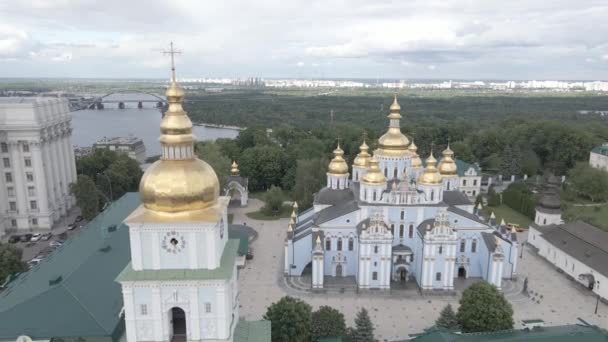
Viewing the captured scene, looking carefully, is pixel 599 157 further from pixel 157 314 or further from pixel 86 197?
pixel 157 314

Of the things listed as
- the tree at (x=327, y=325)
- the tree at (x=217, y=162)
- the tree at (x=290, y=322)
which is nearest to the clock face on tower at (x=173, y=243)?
the tree at (x=290, y=322)

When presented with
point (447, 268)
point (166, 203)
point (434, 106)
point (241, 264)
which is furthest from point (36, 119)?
point (434, 106)

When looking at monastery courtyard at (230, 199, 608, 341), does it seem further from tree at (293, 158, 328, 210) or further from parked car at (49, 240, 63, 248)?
parked car at (49, 240, 63, 248)

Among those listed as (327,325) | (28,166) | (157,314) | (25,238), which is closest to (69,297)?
(157,314)

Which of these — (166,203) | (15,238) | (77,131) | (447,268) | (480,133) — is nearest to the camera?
(166,203)

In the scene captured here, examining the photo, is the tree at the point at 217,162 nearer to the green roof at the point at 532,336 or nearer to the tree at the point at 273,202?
the tree at the point at 273,202

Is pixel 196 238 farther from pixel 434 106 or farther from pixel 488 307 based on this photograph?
pixel 434 106
